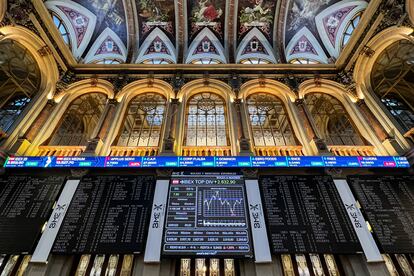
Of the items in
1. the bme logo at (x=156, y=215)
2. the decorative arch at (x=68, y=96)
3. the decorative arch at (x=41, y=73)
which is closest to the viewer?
the bme logo at (x=156, y=215)

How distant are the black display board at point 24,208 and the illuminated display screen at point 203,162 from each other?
1.86 feet

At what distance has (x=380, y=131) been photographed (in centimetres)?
974

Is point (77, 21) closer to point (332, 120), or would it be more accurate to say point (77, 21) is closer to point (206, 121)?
point (206, 121)

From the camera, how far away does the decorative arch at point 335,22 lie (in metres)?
12.8

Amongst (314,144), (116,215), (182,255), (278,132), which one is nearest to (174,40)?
(278,132)

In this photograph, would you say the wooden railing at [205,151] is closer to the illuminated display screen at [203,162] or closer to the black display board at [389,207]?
the illuminated display screen at [203,162]

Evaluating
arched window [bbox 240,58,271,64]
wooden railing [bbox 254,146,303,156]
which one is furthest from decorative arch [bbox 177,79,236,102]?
wooden railing [bbox 254,146,303,156]

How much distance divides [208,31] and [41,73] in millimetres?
9237

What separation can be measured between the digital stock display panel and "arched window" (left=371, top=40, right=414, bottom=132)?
8.17 meters

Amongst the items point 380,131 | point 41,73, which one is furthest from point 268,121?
point 41,73

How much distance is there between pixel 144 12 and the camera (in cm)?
1384

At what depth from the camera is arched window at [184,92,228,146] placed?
34.5 feet

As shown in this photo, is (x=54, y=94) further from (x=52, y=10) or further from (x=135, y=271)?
(x=135, y=271)

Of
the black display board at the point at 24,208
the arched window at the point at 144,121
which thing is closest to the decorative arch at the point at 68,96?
the arched window at the point at 144,121
